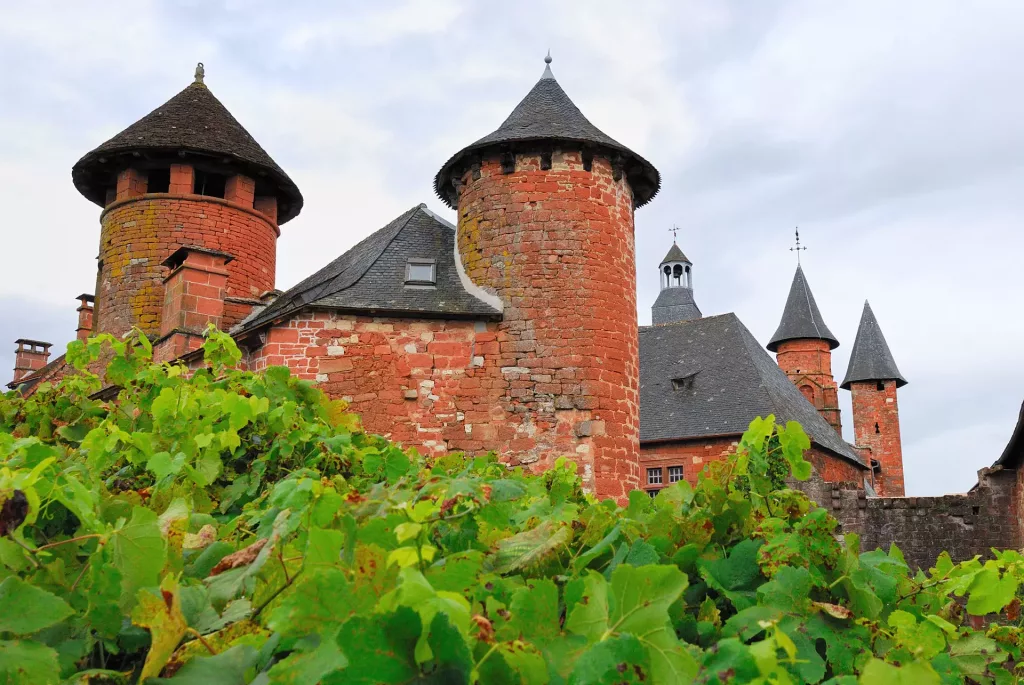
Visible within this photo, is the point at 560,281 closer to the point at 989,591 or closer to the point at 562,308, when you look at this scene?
the point at 562,308

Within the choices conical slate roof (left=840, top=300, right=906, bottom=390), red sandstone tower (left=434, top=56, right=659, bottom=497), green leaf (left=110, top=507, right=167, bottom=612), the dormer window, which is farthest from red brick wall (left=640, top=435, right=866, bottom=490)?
green leaf (left=110, top=507, right=167, bottom=612)

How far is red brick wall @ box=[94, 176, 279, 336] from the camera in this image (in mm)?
19109

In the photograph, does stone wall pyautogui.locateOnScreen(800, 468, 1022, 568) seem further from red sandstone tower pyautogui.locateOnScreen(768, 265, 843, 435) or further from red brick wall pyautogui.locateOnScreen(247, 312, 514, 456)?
red sandstone tower pyautogui.locateOnScreen(768, 265, 843, 435)

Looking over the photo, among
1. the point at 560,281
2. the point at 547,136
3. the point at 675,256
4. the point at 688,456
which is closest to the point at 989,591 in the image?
the point at 560,281

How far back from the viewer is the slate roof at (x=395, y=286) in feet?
50.4

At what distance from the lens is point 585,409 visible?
48.7 feet

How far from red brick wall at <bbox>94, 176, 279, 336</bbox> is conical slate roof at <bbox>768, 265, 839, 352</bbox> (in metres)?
31.7

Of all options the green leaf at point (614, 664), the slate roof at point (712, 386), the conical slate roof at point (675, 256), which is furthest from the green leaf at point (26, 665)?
the conical slate roof at point (675, 256)

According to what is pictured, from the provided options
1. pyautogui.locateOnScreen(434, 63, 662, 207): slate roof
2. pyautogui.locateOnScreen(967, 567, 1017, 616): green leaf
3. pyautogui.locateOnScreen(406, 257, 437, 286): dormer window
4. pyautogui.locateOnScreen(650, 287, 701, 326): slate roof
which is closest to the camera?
pyautogui.locateOnScreen(967, 567, 1017, 616): green leaf

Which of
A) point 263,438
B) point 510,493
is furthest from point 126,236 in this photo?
point 510,493

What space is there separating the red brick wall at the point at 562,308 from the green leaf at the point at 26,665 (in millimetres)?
13242

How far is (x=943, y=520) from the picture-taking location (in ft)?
69.1

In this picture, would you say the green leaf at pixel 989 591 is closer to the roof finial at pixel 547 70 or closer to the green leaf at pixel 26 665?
the green leaf at pixel 26 665

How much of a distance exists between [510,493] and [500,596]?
22.1 inches
